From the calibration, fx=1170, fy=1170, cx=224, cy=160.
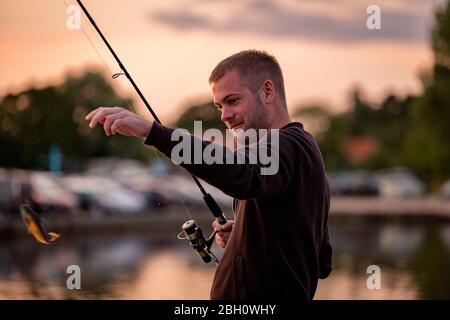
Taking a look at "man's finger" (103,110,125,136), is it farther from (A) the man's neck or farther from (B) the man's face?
(A) the man's neck

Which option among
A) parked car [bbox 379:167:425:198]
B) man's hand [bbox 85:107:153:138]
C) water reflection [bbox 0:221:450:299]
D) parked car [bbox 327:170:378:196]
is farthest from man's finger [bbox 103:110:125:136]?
parked car [bbox 327:170:378:196]

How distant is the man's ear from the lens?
4217mm

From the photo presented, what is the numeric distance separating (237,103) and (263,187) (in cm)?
51

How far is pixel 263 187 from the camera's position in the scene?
149 inches

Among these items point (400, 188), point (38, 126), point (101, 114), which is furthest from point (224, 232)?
point (400, 188)

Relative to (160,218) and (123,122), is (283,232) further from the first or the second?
(160,218)

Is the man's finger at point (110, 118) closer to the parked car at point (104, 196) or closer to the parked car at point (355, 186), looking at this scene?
the parked car at point (104, 196)

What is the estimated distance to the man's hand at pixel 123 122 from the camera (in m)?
3.68

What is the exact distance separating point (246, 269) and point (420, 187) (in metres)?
64.8

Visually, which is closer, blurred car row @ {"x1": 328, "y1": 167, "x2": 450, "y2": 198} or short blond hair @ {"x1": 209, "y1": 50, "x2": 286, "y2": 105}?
short blond hair @ {"x1": 209, "y1": 50, "x2": 286, "y2": 105}

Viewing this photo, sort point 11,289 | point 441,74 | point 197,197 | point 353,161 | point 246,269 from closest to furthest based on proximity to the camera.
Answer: point 246,269 < point 11,289 < point 197,197 < point 441,74 < point 353,161
